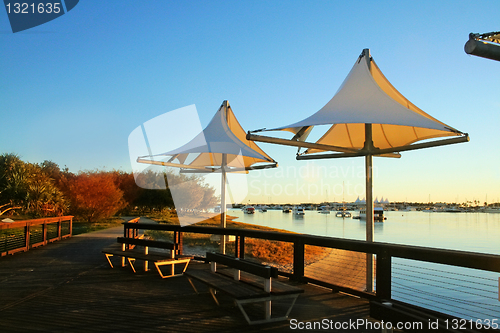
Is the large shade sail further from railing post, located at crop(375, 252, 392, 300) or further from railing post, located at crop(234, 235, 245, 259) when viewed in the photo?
railing post, located at crop(234, 235, 245, 259)

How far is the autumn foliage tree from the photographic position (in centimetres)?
3012

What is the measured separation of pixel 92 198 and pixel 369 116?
2934 cm

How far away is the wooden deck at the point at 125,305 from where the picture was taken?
167 inches

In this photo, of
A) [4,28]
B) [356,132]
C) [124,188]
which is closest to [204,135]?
[356,132]

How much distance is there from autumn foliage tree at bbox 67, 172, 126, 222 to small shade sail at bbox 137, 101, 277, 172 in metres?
22.0

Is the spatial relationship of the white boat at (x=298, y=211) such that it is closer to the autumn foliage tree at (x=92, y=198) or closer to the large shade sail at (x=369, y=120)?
the autumn foliage tree at (x=92, y=198)

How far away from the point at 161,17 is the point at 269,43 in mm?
4072

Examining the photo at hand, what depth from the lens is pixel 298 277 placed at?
6559 millimetres

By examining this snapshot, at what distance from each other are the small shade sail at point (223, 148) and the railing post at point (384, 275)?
3.91 meters

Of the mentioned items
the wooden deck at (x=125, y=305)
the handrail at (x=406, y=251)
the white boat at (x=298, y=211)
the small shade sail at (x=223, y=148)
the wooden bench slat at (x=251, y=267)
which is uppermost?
the small shade sail at (x=223, y=148)

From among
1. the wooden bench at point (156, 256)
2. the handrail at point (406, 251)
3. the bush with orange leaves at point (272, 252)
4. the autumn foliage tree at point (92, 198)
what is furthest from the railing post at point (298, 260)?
the autumn foliage tree at point (92, 198)

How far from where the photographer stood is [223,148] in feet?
27.3

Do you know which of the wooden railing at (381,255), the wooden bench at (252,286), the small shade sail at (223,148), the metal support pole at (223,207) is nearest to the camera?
the wooden railing at (381,255)

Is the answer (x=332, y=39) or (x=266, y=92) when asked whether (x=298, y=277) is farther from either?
(x=266, y=92)
